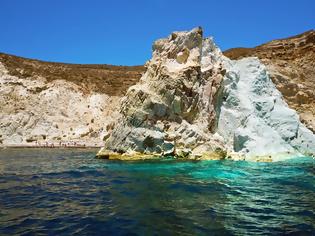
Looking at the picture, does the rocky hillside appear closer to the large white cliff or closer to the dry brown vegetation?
the large white cliff

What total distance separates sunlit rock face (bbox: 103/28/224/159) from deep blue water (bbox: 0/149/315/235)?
6.50m

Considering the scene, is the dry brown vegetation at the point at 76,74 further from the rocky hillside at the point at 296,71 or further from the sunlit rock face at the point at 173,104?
the sunlit rock face at the point at 173,104

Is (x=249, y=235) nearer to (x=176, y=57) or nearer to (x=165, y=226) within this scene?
(x=165, y=226)

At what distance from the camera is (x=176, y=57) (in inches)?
1323

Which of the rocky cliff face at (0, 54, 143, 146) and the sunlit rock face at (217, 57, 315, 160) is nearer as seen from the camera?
the sunlit rock face at (217, 57, 315, 160)

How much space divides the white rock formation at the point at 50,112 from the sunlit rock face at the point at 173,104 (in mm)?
32098

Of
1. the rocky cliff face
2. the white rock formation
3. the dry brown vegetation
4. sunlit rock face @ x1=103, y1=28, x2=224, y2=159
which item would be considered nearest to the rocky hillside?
sunlit rock face @ x1=103, y1=28, x2=224, y2=159

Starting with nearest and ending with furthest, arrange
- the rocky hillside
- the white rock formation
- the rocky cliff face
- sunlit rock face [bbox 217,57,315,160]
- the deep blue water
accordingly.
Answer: the deep blue water, sunlit rock face [bbox 217,57,315,160], the rocky hillside, the white rock formation, the rocky cliff face

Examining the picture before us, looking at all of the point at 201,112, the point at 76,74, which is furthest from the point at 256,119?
the point at 76,74

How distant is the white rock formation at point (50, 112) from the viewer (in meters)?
67.9

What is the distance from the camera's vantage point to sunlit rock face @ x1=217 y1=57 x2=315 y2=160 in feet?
96.1

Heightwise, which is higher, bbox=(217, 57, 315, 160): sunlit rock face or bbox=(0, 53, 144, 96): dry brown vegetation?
bbox=(0, 53, 144, 96): dry brown vegetation

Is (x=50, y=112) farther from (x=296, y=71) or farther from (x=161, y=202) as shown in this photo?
(x=161, y=202)

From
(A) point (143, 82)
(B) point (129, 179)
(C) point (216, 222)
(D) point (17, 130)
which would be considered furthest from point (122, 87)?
(C) point (216, 222)
